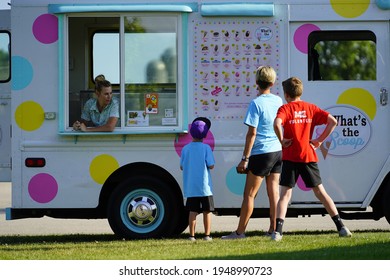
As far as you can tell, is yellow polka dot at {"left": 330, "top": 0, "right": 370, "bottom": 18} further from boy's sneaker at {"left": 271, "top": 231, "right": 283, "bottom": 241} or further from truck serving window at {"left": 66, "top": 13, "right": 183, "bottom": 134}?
boy's sneaker at {"left": 271, "top": 231, "right": 283, "bottom": 241}

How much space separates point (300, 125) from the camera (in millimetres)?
11141

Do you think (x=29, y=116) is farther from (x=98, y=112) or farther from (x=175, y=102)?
(x=175, y=102)

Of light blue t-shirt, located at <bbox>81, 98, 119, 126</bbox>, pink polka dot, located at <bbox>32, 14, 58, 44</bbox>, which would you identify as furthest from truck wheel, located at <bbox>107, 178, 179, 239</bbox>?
pink polka dot, located at <bbox>32, 14, 58, 44</bbox>

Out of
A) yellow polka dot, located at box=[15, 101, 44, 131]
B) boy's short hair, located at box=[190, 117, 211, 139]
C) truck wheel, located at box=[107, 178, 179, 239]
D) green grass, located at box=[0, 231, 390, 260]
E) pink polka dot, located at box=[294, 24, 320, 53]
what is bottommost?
green grass, located at box=[0, 231, 390, 260]

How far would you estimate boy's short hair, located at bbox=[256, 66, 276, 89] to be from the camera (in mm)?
11328

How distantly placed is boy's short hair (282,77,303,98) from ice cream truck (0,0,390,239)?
780 mm

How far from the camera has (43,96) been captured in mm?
12094

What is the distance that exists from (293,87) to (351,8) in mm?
1390

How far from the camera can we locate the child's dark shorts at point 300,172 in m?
11.1

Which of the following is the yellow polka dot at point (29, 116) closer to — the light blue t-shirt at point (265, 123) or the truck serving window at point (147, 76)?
the truck serving window at point (147, 76)

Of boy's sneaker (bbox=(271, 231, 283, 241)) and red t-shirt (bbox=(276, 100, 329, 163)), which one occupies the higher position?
red t-shirt (bbox=(276, 100, 329, 163))

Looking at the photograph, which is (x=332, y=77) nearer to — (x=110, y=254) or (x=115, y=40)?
(x=115, y=40)

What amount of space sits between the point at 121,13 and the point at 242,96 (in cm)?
164

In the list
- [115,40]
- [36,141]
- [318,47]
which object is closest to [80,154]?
[36,141]
